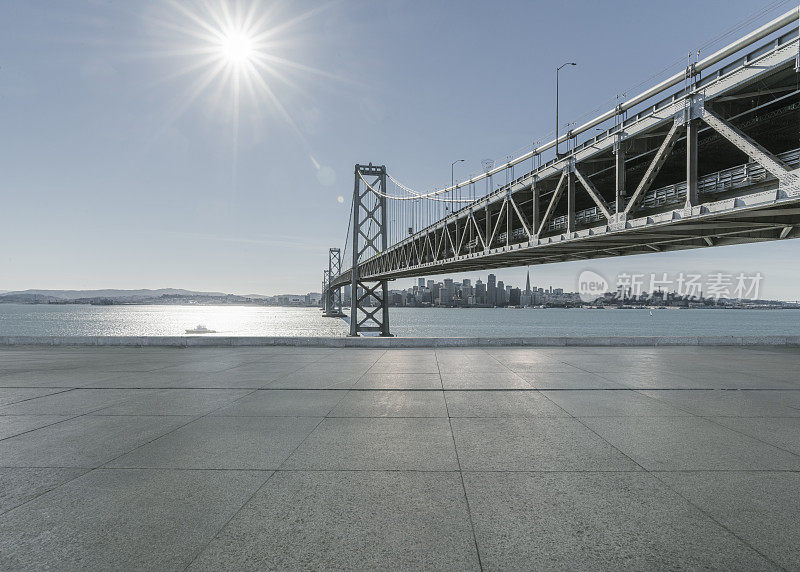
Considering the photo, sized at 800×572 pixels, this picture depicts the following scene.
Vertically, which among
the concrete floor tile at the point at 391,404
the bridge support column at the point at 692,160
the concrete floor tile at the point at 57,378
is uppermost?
the bridge support column at the point at 692,160

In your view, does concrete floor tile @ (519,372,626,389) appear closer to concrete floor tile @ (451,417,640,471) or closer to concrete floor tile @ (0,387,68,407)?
concrete floor tile @ (451,417,640,471)

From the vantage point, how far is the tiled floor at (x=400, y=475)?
3008mm

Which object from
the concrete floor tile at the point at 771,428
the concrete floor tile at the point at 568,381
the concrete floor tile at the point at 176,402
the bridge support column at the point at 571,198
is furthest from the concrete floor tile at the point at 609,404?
the bridge support column at the point at 571,198

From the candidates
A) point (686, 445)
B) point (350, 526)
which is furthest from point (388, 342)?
point (350, 526)

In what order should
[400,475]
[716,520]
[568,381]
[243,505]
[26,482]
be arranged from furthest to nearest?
[568,381] < [400,475] < [26,482] < [243,505] < [716,520]

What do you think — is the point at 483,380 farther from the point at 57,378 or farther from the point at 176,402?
the point at 57,378

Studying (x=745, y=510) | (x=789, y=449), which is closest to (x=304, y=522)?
(x=745, y=510)

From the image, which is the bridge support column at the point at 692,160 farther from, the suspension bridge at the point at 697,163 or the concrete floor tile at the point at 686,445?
the concrete floor tile at the point at 686,445

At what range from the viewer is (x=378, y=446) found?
5.06 m

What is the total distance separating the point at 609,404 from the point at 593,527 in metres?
4.31

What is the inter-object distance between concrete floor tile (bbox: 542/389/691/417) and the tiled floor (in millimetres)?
64

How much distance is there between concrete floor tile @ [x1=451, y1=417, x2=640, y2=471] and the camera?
176 inches

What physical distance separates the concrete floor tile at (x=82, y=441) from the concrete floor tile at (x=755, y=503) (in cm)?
594

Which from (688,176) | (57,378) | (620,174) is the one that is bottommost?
(57,378)
